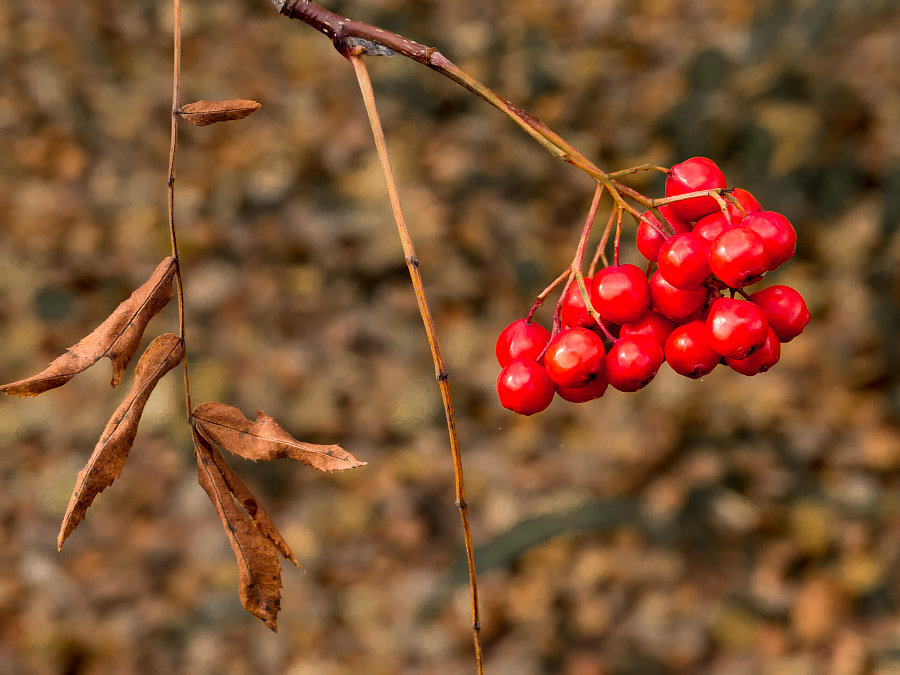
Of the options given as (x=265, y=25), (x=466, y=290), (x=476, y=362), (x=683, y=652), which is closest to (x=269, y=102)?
(x=265, y=25)

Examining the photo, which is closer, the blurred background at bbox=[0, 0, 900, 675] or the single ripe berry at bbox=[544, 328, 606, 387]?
the single ripe berry at bbox=[544, 328, 606, 387]

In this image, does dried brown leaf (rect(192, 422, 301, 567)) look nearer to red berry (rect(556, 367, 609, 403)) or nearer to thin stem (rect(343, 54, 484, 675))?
thin stem (rect(343, 54, 484, 675))

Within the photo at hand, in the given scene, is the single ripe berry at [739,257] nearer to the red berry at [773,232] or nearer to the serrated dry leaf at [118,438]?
the red berry at [773,232]

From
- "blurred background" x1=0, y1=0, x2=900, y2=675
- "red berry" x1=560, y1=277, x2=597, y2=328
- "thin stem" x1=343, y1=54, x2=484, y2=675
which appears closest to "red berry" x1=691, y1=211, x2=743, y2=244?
"red berry" x1=560, y1=277, x2=597, y2=328

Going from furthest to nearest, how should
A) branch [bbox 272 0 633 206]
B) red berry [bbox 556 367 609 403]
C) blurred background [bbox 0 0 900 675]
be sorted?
blurred background [bbox 0 0 900 675] → red berry [bbox 556 367 609 403] → branch [bbox 272 0 633 206]

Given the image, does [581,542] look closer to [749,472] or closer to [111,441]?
[749,472]

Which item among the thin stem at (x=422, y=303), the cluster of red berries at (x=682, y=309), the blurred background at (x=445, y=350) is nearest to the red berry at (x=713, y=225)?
the cluster of red berries at (x=682, y=309)

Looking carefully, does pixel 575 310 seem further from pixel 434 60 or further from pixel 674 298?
pixel 434 60
